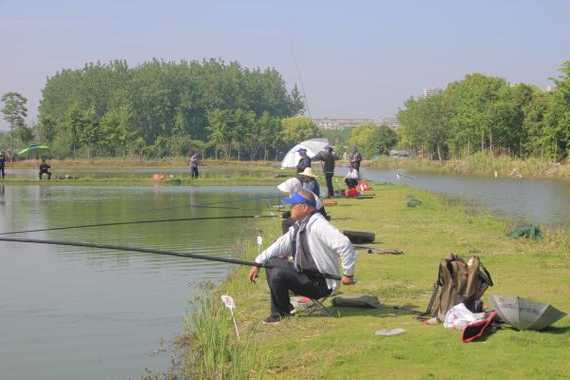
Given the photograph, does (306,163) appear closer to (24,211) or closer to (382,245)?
(382,245)

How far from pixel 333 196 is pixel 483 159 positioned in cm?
3733

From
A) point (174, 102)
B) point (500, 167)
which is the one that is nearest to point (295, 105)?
point (174, 102)

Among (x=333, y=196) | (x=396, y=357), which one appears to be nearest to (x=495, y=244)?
(x=396, y=357)

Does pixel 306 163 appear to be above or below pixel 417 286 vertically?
above

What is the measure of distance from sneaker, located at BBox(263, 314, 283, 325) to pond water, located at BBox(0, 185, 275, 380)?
3.49 ft

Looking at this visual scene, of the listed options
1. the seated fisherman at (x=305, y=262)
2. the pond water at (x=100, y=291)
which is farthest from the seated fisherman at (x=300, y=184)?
the seated fisherman at (x=305, y=262)

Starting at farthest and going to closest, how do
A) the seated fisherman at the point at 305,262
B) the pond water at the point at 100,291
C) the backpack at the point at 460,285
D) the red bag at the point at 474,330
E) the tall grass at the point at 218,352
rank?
the seated fisherman at the point at 305,262 → the pond water at the point at 100,291 → the backpack at the point at 460,285 → the red bag at the point at 474,330 → the tall grass at the point at 218,352

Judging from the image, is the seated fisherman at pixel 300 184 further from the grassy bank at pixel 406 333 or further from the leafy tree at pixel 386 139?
the leafy tree at pixel 386 139

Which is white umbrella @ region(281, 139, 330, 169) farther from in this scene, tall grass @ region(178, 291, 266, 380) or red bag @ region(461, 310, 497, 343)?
red bag @ region(461, 310, 497, 343)

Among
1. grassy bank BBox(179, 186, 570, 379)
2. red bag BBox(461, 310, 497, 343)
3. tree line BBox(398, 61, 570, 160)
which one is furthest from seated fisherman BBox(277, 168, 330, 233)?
tree line BBox(398, 61, 570, 160)

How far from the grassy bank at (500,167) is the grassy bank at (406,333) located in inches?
1640

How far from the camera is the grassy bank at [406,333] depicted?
6855mm

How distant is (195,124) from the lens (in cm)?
12675

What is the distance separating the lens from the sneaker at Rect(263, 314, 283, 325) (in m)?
8.86
